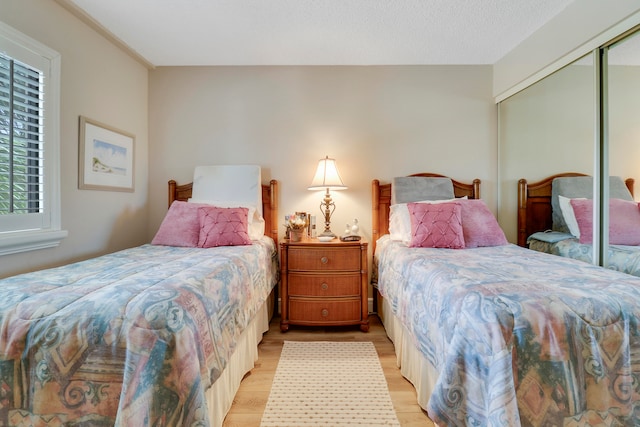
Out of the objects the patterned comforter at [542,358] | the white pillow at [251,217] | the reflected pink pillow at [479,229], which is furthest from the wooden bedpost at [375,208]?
the patterned comforter at [542,358]

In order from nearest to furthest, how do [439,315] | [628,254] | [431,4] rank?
[439,315] < [628,254] < [431,4]

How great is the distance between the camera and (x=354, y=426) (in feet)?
4.60

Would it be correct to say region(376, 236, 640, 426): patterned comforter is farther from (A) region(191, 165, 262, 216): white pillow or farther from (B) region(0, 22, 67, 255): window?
(B) region(0, 22, 67, 255): window

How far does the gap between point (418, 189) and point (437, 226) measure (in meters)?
0.65

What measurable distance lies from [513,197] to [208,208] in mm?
2663

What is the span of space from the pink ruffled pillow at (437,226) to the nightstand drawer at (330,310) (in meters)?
0.71

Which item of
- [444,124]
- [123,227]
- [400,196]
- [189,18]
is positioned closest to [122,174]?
[123,227]

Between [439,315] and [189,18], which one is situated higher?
[189,18]

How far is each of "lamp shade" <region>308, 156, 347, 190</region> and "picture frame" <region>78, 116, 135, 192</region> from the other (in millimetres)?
1642

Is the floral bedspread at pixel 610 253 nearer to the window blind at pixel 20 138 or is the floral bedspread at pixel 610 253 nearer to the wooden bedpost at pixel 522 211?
the wooden bedpost at pixel 522 211

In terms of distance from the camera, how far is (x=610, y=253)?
175 cm

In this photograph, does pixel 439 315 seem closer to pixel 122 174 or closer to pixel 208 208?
pixel 208 208

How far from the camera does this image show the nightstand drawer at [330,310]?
2383 mm

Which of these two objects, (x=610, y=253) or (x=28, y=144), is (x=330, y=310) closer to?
(x=610, y=253)
